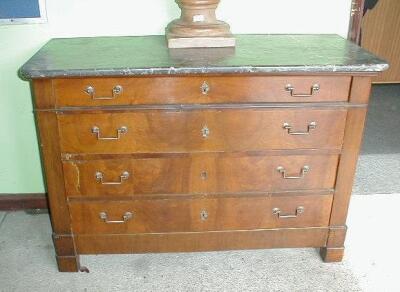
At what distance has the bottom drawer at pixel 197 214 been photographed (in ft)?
5.57

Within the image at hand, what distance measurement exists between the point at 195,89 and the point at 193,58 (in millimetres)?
130

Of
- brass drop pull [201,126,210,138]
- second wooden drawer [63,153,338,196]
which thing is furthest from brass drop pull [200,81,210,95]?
second wooden drawer [63,153,338,196]

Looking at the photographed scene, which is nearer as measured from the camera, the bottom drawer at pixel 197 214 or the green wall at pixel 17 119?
the bottom drawer at pixel 197 214

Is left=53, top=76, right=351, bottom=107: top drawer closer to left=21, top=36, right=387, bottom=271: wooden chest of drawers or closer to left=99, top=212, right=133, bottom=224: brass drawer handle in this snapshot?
left=21, top=36, right=387, bottom=271: wooden chest of drawers

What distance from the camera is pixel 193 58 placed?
1548 mm

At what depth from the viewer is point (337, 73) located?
1.50 m

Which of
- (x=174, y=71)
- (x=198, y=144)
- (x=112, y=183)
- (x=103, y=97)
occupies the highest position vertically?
(x=174, y=71)

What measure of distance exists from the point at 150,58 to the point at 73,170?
0.52m

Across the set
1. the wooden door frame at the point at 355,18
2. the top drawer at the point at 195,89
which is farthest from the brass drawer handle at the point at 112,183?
the wooden door frame at the point at 355,18

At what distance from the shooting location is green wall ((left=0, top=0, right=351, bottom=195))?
189 centimetres

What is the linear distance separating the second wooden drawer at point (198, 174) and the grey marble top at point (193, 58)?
35 centimetres

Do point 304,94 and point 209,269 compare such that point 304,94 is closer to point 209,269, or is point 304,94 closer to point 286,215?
point 286,215

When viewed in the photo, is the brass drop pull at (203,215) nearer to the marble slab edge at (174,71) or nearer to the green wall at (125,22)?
the marble slab edge at (174,71)

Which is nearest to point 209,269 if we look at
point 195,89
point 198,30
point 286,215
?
point 286,215
